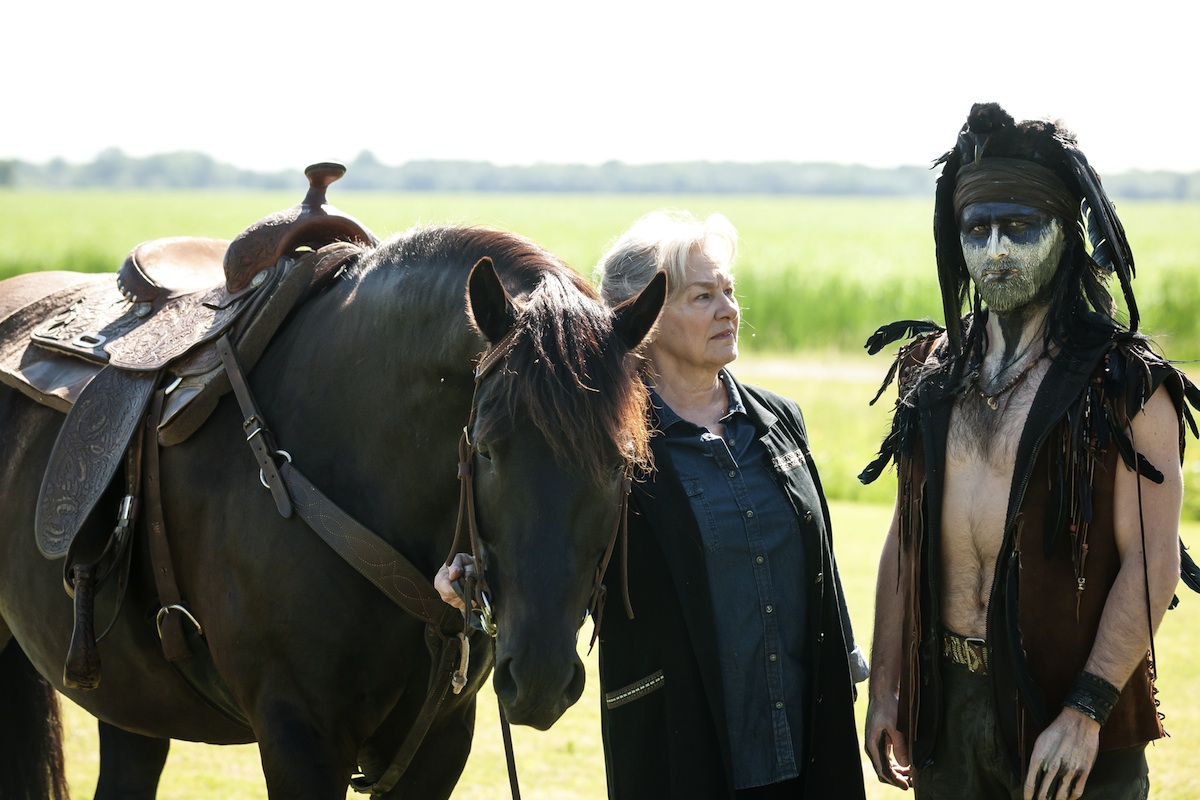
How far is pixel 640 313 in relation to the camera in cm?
247

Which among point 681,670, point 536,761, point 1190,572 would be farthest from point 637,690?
point 536,761

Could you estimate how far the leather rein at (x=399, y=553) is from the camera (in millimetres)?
2408

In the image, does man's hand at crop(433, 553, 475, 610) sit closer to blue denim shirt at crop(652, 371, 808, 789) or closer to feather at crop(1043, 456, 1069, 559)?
blue denim shirt at crop(652, 371, 808, 789)

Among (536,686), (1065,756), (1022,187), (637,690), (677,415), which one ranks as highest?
(1022,187)

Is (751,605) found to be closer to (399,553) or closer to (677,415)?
(677,415)

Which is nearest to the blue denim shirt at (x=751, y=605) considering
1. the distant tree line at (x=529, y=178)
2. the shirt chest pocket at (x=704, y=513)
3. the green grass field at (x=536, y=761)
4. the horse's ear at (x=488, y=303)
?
the shirt chest pocket at (x=704, y=513)

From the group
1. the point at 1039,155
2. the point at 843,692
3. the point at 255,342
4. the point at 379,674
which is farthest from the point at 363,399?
the point at 1039,155

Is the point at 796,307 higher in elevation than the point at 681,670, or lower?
lower

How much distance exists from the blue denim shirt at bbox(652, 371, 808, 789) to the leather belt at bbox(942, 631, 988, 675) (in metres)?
0.38

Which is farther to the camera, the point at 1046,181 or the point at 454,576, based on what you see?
the point at 1046,181

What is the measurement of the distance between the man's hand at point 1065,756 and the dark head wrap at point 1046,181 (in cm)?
92

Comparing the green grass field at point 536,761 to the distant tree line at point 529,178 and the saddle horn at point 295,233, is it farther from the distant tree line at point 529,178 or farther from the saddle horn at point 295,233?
the distant tree line at point 529,178

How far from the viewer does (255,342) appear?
2.90 metres

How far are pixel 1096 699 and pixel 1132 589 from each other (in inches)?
10.1
